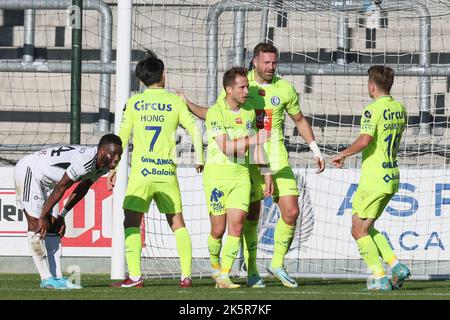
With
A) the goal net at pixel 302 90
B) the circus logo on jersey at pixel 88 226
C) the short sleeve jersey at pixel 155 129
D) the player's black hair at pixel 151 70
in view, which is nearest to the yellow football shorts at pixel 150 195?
the short sleeve jersey at pixel 155 129

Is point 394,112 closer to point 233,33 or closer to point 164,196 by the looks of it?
point 164,196

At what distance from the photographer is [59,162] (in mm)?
10609

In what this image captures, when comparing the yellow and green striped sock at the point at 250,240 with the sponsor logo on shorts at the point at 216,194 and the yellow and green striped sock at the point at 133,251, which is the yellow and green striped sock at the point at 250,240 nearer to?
the sponsor logo on shorts at the point at 216,194

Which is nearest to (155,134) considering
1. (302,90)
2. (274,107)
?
(274,107)

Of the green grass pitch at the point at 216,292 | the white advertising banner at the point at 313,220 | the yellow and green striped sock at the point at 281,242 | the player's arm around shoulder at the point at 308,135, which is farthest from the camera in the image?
the white advertising banner at the point at 313,220

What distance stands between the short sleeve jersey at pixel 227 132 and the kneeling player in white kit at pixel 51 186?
3.22 feet

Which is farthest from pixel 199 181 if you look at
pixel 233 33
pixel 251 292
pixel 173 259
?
pixel 251 292

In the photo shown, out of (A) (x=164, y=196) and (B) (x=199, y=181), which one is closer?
(A) (x=164, y=196)

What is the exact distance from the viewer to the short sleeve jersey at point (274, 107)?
36.7ft

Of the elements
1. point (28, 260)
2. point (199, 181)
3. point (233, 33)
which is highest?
point (233, 33)

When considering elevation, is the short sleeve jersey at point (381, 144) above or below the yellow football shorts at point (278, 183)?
above

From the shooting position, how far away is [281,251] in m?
11.3

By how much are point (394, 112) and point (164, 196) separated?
2.29m

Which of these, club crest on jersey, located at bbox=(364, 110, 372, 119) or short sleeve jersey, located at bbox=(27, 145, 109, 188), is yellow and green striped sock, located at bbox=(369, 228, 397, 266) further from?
short sleeve jersey, located at bbox=(27, 145, 109, 188)
